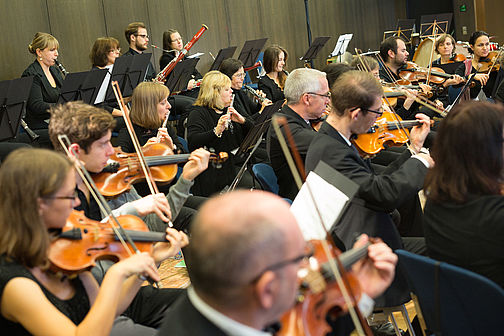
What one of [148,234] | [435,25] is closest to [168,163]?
[148,234]

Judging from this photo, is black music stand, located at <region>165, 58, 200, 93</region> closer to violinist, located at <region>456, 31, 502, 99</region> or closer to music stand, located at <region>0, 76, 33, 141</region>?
music stand, located at <region>0, 76, 33, 141</region>

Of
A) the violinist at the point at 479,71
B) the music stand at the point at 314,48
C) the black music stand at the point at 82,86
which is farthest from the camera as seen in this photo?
the music stand at the point at 314,48

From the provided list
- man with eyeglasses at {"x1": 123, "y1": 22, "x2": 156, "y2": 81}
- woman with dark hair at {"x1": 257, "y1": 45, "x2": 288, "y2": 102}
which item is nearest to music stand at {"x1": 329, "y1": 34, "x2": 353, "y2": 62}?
woman with dark hair at {"x1": 257, "y1": 45, "x2": 288, "y2": 102}

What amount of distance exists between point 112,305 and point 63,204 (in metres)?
0.34

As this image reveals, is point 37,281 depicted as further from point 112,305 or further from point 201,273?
point 201,273

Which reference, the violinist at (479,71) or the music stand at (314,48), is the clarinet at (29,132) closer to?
the violinist at (479,71)

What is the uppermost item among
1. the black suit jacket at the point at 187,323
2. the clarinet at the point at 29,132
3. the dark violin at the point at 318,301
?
the black suit jacket at the point at 187,323

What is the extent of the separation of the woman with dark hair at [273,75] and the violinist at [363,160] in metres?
3.93

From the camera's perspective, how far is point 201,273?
1081 mm

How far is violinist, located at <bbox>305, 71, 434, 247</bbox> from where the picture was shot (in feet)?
8.17

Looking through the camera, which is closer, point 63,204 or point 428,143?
point 63,204

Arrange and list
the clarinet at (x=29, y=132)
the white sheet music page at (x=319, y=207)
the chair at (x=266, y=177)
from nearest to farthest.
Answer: the white sheet music page at (x=319, y=207) → the chair at (x=266, y=177) → the clarinet at (x=29, y=132)

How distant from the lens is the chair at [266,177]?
355 centimetres

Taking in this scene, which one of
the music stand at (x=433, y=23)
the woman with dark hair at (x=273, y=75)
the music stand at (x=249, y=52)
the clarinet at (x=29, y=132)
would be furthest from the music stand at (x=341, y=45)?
the clarinet at (x=29, y=132)
